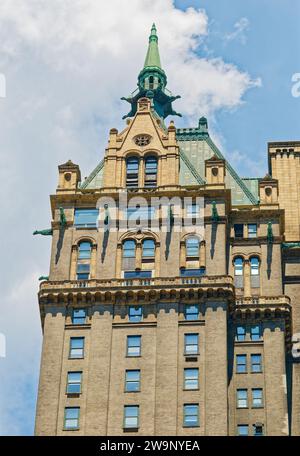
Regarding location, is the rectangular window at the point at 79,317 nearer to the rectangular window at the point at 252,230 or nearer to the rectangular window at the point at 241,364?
the rectangular window at the point at 241,364

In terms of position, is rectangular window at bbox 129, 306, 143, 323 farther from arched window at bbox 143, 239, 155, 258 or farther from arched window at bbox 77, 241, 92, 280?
arched window at bbox 143, 239, 155, 258

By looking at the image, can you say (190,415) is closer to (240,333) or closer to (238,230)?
(240,333)

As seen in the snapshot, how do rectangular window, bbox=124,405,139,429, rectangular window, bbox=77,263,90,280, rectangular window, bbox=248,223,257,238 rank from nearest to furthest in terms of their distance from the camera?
rectangular window, bbox=124,405,139,429
rectangular window, bbox=77,263,90,280
rectangular window, bbox=248,223,257,238

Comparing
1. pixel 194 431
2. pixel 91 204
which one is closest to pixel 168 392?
pixel 194 431

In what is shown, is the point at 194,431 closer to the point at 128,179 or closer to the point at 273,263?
the point at 273,263

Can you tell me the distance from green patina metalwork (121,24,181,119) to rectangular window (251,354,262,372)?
112ft

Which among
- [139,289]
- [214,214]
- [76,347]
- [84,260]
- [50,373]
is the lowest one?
[50,373]

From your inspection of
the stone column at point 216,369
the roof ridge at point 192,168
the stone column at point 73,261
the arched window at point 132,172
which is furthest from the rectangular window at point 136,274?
the roof ridge at point 192,168

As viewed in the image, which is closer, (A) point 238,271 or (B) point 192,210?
(A) point 238,271

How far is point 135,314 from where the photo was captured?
120062mm

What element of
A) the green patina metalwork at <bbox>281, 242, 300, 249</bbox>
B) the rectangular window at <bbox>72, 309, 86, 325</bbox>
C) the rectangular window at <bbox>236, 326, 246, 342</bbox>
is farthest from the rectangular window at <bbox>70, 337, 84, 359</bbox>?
the green patina metalwork at <bbox>281, 242, 300, 249</bbox>

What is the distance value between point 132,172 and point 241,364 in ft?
71.3

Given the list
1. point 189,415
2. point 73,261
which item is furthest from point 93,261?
point 189,415

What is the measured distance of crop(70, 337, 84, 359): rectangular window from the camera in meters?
118
